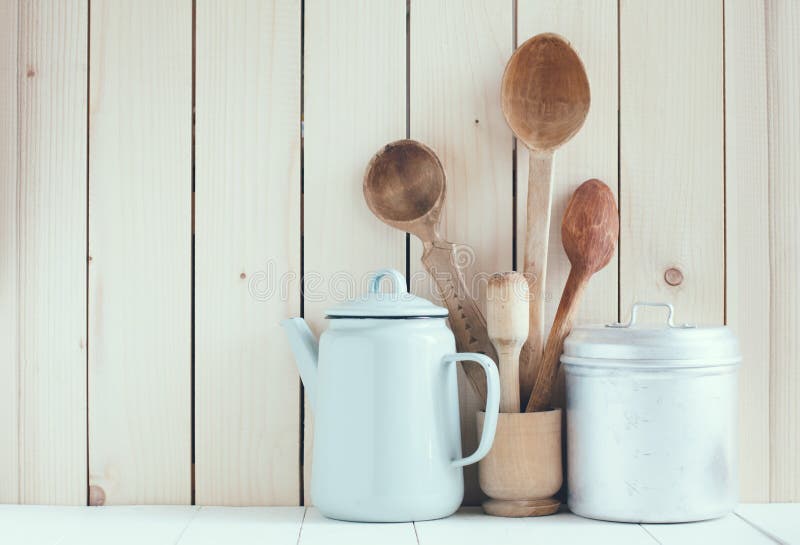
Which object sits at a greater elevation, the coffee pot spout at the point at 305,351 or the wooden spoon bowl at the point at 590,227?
the wooden spoon bowl at the point at 590,227

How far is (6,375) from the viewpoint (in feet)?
2.85

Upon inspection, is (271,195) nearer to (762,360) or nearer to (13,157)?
(13,157)

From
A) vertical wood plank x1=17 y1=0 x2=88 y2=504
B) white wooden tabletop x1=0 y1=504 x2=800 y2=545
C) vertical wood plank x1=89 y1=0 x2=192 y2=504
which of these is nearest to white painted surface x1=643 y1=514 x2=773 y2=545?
white wooden tabletop x1=0 y1=504 x2=800 y2=545

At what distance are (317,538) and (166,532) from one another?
149mm

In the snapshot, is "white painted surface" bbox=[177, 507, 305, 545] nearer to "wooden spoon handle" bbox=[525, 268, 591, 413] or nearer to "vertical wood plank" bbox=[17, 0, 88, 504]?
"vertical wood plank" bbox=[17, 0, 88, 504]

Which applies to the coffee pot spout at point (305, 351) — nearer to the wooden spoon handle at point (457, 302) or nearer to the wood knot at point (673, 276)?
the wooden spoon handle at point (457, 302)

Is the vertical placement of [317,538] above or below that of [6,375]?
below

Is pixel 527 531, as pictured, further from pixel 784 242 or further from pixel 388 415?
pixel 784 242

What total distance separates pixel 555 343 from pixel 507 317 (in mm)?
81

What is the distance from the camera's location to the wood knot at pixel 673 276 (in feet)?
2.91

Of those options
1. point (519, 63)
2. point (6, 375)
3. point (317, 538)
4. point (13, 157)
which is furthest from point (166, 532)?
point (519, 63)

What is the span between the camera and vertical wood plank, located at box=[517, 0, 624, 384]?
34.9 inches

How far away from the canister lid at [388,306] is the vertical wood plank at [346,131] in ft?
0.30

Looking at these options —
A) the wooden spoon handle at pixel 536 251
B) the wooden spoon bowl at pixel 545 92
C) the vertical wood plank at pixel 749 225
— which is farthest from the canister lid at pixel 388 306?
the vertical wood plank at pixel 749 225
